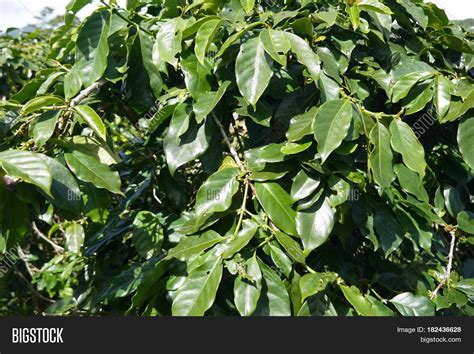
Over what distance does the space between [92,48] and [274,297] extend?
747mm

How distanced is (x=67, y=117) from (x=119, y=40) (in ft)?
1.03

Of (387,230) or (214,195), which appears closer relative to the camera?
(214,195)

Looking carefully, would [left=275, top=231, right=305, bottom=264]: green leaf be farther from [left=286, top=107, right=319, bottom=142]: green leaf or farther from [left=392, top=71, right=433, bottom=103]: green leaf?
[left=392, top=71, right=433, bottom=103]: green leaf

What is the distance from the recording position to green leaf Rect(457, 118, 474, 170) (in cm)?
130

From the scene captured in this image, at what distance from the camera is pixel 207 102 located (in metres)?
1.30

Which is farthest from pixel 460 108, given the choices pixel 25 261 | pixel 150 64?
pixel 25 261

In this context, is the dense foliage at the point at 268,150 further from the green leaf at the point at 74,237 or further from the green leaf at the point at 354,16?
the green leaf at the point at 74,237

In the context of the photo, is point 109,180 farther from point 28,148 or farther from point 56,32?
point 56,32

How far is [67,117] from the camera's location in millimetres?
1309

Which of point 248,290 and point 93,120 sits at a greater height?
point 93,120

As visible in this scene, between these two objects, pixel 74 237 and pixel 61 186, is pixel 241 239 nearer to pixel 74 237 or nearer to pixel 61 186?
pixel 61 186

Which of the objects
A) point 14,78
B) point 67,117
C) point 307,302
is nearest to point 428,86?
point 307,302

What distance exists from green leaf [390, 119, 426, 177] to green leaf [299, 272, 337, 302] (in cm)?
30

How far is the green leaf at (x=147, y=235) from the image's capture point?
5.14ft
